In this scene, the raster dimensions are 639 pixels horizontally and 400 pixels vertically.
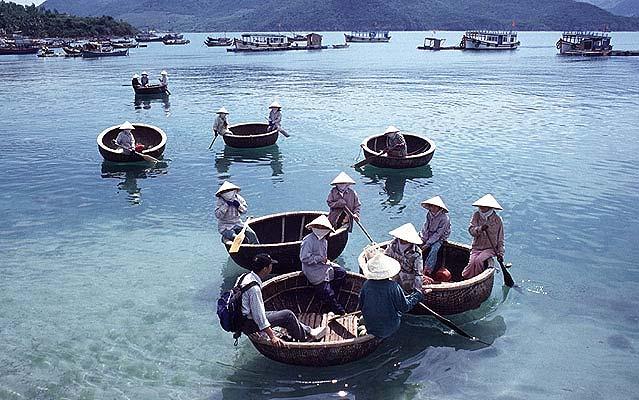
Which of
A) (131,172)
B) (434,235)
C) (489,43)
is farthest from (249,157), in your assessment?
(489,43)

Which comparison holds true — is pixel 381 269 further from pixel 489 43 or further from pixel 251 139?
pixel 489 43

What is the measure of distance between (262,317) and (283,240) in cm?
526

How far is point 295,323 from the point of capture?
9352 millimetres

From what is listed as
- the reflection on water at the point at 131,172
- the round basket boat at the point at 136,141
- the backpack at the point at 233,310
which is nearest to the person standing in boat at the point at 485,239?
the backpack at the point at 233,310

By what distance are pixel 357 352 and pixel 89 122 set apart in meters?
29.8

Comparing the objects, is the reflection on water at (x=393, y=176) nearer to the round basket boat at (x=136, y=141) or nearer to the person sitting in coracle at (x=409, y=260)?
the round basket boat at (x=136, y=141)

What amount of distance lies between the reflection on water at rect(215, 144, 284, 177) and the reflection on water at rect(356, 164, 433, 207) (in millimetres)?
3693

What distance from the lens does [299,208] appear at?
1775 cm

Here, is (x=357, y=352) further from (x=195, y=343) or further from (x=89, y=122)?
(x=89, y=122)

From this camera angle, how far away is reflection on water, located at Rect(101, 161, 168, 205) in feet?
66.3

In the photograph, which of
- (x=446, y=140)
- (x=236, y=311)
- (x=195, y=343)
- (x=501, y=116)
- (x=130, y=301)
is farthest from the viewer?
(x=501, y=116)

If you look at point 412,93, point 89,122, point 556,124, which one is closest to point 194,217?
point 89,122

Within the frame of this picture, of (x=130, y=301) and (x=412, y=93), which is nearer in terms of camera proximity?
(x=130, y=301)

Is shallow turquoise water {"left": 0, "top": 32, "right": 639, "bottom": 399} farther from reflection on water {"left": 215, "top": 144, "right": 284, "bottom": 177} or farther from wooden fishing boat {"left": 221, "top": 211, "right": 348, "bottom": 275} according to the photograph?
wooden fishing boat {"left": 221, "top": 211, "right": 348, "bottom": 275}
